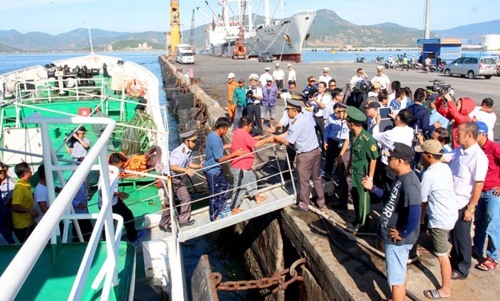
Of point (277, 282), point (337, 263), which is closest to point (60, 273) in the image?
point (337, 263)

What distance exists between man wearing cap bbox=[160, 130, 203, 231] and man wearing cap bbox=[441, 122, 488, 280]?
3.36 meters

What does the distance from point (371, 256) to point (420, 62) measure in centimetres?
3232

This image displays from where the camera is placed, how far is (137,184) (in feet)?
27.5

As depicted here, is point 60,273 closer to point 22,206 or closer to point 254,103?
point 22,206

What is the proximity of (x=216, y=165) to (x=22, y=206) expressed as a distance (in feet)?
8.40

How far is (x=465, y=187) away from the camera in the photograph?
13.7 ft

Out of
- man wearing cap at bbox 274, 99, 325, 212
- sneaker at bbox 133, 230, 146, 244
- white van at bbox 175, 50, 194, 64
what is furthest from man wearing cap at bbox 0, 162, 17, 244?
white van at bbox 175, 50, 194, 64

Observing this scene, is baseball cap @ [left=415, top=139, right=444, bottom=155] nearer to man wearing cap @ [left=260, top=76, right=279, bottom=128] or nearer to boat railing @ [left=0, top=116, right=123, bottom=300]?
boat railing @ [left=0, top=116, right=123, bottom=300]

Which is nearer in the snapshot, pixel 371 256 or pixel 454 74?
pixel 371 256

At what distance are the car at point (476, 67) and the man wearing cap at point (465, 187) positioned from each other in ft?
75.9

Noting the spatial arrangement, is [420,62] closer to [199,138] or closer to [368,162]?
[199,138]

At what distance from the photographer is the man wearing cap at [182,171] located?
214 inches

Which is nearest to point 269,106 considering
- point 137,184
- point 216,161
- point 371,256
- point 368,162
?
point 137,184

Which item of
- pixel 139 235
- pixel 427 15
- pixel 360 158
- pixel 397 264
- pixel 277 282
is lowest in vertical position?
pixel 277 282
